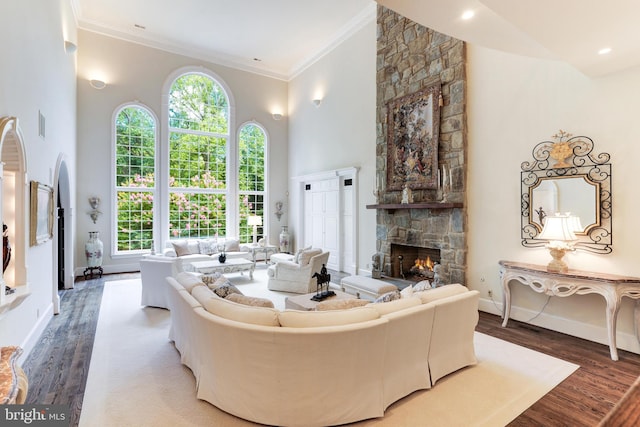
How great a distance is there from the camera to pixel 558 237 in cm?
356

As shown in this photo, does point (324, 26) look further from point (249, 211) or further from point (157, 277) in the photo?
point (157, 277)

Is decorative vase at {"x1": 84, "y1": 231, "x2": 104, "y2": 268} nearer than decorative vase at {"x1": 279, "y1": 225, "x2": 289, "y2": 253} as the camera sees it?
Yes

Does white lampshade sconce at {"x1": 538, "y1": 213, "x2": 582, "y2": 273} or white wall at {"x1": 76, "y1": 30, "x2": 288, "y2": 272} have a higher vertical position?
white wall at {"x1": 76, "y1": 30, "x2": 288, "y2": 272}

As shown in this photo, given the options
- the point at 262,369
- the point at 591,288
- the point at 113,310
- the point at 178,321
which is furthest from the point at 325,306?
the point at 113,310

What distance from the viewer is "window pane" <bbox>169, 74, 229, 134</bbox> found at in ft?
28.6

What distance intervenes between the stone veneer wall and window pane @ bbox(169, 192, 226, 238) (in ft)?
16.4

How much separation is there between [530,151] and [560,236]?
1323 millimetres

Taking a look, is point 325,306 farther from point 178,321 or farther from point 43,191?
point 43,191

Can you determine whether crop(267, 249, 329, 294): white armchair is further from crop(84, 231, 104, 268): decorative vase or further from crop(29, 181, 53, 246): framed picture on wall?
crop(84, 231, 104, 268): decorative vase

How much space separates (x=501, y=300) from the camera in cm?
459

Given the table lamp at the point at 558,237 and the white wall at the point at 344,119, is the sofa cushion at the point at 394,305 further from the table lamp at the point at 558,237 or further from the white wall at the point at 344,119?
the white wall at the point at 344,119

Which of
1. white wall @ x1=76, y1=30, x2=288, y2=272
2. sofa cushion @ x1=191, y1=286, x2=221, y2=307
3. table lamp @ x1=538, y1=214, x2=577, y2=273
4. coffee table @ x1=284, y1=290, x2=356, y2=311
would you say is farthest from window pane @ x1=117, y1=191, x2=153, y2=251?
table lamp @ x1=538, y1=214, x2=577, y2=273

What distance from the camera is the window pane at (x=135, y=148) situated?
8.01 metres

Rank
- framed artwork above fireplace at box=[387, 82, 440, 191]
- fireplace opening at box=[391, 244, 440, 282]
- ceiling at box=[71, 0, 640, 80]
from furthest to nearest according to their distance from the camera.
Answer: fireplace opening at box=[391, 244, 440, 282] → framed artwork above fireplace at box=[387, 82, 440, 191] → ceiling at box=[71, 0, 640, 80]
